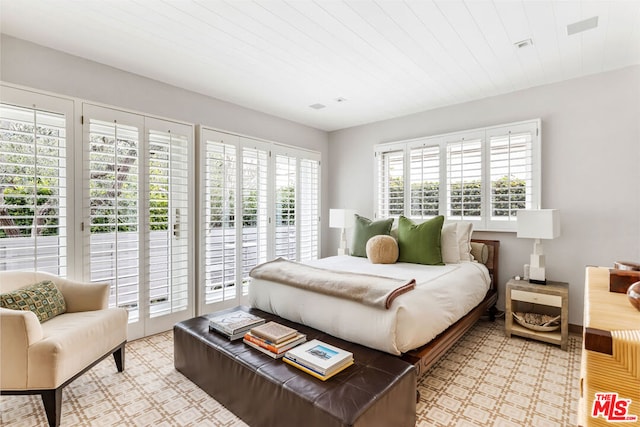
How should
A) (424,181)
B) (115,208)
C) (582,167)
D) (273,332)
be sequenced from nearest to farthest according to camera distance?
(273,332)
(115,208)
(582,167)
(424,181)

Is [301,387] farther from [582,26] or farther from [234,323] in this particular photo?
[582,26]

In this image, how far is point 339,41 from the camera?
2.48 m

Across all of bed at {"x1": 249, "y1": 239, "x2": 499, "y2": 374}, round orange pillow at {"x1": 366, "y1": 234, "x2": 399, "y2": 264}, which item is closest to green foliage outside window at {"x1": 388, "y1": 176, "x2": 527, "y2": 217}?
bed at {"x1": 249, "y1": 239, "x2": 499, "y2": 374}

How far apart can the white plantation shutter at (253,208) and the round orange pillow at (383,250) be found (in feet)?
4.81

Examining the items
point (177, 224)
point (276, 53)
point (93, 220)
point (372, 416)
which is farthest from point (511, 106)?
point (93, 220)

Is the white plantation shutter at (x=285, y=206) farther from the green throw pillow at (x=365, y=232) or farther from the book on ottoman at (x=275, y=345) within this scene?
the book on ottoman at (x=275, y=345)

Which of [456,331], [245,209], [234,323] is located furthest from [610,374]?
[245,209]

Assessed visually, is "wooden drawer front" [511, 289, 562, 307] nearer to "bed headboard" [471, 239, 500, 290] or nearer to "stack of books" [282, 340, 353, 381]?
"bed headboard" [471, 239, 500, 290]

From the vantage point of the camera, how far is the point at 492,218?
3.61 m

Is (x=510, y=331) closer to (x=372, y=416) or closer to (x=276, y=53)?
(x=372, y=416)

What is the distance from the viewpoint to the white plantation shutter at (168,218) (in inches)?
123

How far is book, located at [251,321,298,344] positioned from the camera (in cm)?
197

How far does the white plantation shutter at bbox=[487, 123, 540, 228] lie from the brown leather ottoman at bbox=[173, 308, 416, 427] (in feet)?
8.23

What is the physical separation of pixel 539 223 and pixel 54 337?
3836mm
